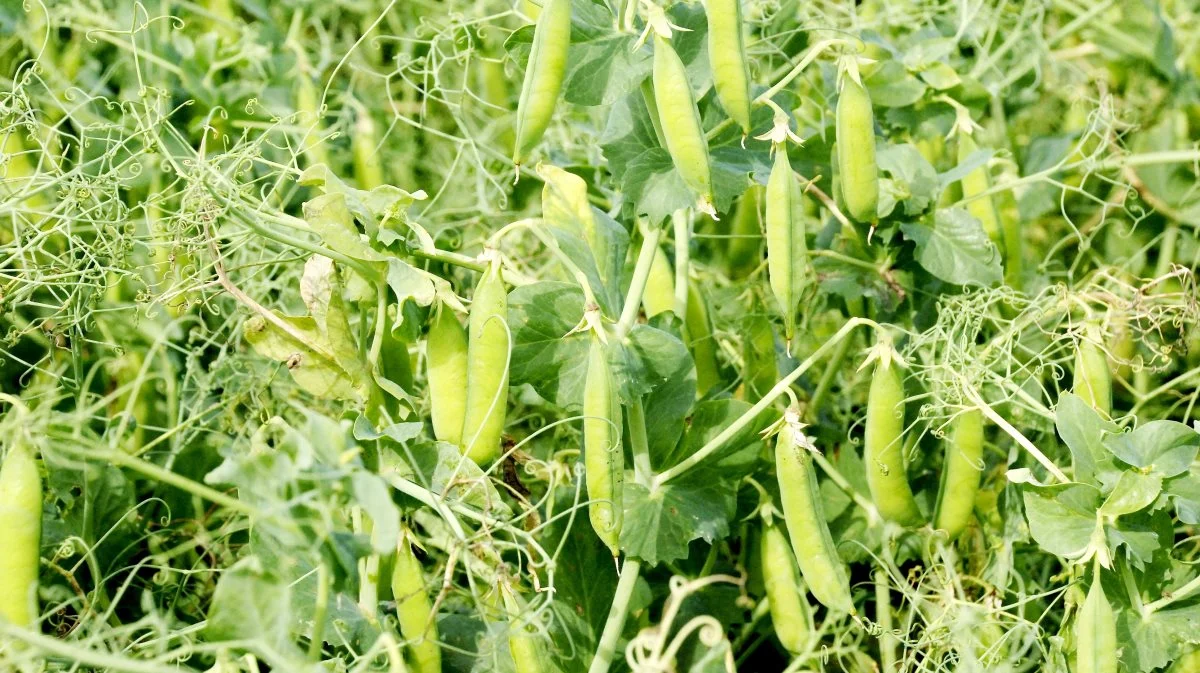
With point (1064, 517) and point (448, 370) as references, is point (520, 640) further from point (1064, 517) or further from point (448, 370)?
point (1064, 517)

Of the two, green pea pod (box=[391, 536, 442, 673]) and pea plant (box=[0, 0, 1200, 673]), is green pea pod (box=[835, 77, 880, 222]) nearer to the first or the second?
pea plant (box=[0, 0, 1200, 673])

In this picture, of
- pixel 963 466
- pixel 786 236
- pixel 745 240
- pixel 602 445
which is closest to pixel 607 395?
pixel 602 445

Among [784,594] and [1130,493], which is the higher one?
[1130,493]

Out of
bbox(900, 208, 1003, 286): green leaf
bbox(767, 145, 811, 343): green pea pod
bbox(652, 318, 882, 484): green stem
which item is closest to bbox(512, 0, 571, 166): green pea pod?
bbox(767, 145, 811, 343): green pea pod

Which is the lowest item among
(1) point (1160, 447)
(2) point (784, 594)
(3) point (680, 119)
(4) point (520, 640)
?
(2) point (784, 594)

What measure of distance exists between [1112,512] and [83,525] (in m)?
1.09

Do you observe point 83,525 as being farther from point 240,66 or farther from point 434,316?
point 240,66

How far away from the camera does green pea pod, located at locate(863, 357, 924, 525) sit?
1246mm

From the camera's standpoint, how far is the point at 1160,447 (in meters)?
1.13

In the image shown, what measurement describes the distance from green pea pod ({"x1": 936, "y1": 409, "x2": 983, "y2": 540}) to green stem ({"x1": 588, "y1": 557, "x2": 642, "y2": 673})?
403mm

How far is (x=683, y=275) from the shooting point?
1.35 m

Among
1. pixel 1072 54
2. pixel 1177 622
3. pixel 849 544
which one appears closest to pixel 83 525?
pixel 849 544

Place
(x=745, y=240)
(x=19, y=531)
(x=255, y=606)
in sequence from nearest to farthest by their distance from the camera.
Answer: (x=255, y=606), (x=19, y=531), (x=745, y=240)

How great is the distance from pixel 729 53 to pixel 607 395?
357 millimetres
